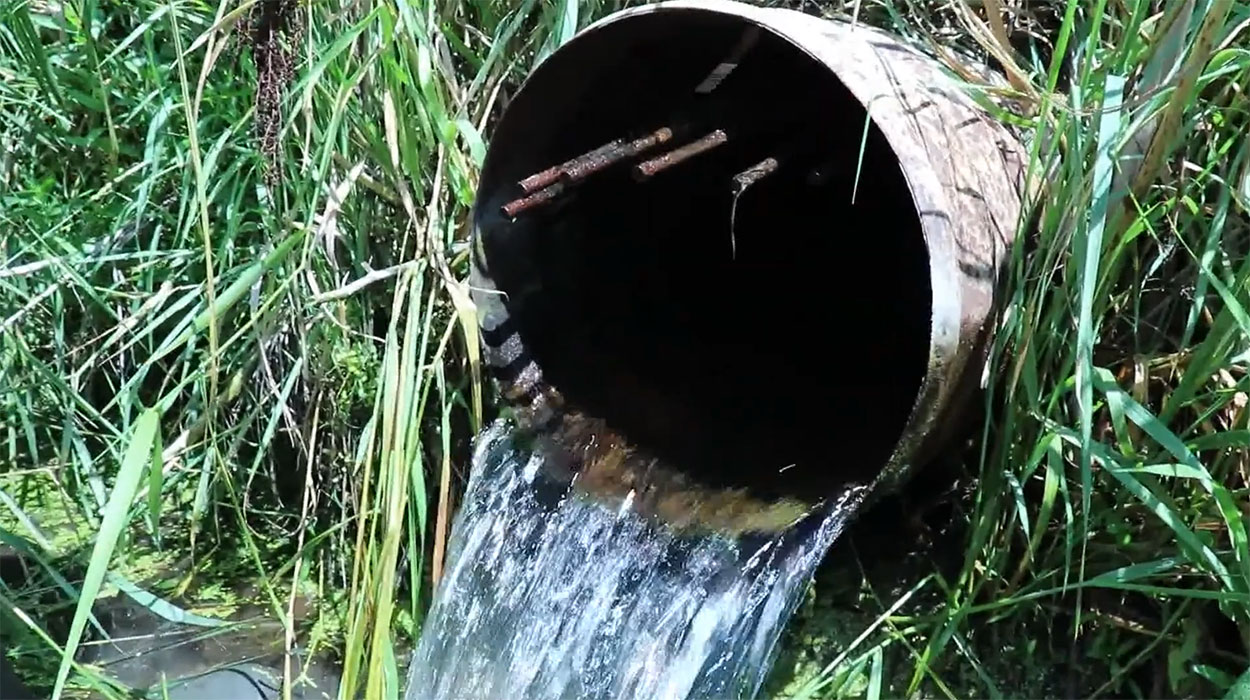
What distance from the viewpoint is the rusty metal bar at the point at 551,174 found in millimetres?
1628

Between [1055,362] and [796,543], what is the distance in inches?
14.9

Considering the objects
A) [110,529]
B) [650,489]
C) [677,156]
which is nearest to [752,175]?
[677,156]

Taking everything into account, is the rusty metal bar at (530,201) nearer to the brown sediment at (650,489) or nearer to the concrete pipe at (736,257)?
the concrete pipe at (736,257)

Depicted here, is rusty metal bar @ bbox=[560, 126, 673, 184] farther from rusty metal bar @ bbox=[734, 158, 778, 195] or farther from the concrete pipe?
rusty metal bar @ bbox=[734, 158, 778, 195]

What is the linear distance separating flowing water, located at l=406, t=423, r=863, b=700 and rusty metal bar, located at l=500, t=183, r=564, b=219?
33 centimetres

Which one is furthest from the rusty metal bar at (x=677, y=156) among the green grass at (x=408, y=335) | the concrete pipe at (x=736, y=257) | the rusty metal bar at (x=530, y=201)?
the green grass at (x=408, y=335)

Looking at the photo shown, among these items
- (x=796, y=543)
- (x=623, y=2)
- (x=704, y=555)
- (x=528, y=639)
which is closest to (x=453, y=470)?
(x=528, y=639)

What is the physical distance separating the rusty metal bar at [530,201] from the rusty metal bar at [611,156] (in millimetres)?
19

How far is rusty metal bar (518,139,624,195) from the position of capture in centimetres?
163

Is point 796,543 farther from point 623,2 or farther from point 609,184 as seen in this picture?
point 623,2

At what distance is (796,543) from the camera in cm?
153

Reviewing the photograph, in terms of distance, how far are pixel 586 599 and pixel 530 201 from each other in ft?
1.79

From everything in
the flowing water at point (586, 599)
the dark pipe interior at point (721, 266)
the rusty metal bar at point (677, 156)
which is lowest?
the flowing water at point (586, 599)

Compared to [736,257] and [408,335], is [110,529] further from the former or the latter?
[736,257]
